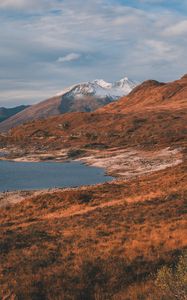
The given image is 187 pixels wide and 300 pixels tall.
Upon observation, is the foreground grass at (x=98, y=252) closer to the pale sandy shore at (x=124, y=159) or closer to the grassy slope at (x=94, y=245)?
the grassy slope at (x=94, y=245)

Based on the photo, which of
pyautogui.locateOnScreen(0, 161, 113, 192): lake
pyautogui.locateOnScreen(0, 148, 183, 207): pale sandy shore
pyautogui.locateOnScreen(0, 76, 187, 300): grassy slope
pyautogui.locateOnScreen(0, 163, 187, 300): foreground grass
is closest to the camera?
pyautogui.locateOnScreen(0, 163, 187, 300): foreground grass

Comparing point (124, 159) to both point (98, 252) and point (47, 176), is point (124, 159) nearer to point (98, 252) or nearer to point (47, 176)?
point (47, 176)

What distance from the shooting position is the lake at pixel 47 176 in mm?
87406

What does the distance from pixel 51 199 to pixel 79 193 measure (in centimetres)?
349

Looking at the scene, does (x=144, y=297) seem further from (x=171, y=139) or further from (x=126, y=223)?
(x=171, y=139)

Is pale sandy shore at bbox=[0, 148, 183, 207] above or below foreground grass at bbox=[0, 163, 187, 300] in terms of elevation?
below

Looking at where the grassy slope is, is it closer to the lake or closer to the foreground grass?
the foreground grass

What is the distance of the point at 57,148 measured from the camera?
550 feet

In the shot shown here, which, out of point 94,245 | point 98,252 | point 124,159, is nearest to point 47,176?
point 124,159

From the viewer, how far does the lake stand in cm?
8741

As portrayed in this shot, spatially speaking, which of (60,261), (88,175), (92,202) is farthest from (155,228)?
(88,175)

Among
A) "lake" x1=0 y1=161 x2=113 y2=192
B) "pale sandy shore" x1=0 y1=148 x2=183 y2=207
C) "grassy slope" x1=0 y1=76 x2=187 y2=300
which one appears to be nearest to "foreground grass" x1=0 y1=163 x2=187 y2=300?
"grassy slope" x1=0 y1=76 x2=187 y2=300

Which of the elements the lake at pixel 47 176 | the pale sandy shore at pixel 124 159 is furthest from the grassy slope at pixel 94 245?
the lake at pixel 47 176

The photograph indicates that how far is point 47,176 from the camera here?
335 ft
